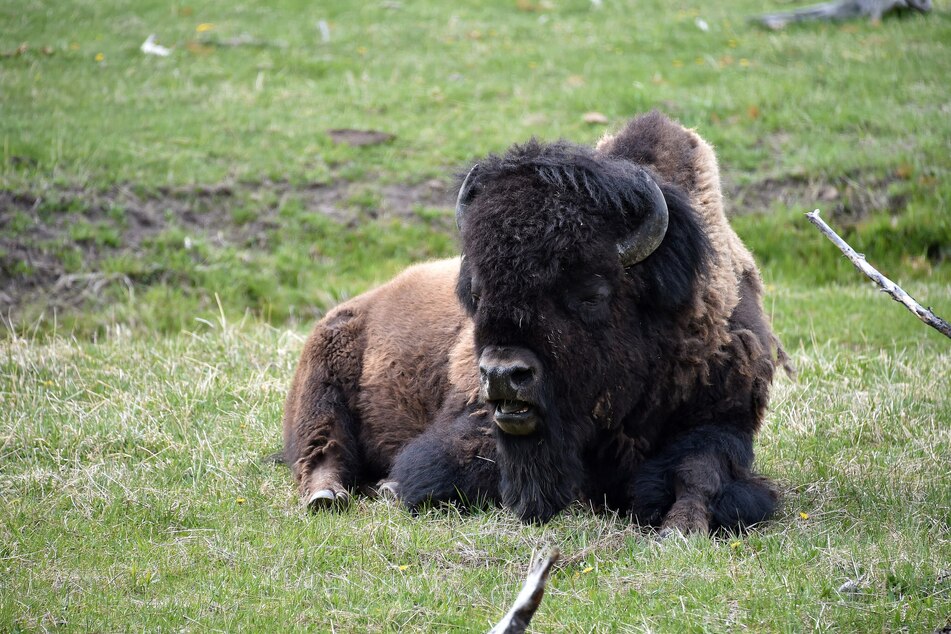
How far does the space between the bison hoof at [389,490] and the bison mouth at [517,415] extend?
3.57 ft

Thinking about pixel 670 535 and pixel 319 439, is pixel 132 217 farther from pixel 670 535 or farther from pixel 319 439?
pixel 670 535

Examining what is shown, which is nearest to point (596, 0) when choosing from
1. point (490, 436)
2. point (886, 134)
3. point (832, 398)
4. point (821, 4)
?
point (821, 4)

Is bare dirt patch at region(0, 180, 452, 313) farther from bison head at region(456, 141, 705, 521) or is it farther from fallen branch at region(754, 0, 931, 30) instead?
fallen branch at region(754, 0, 931, 30)

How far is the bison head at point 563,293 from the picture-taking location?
506 centimetres

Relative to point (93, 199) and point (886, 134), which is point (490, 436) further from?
point (886, 134)

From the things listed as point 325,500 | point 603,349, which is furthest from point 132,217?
point 603,349

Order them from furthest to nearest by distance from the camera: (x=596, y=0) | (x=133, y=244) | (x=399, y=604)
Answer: (x=596, y=0)
(x=133, y=244)
(x=399, y=604)

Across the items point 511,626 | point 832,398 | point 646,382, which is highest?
point 511,626

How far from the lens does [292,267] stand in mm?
12539

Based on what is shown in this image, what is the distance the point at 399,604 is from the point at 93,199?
9.89 metres

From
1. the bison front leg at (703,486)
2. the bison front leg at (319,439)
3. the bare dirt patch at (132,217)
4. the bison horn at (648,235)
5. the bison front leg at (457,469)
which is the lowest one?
the bare dirt patch at (132,217)

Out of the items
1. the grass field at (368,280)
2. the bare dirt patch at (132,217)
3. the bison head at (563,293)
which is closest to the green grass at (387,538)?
the grass field at (368,280)

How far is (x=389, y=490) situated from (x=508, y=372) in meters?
1.56

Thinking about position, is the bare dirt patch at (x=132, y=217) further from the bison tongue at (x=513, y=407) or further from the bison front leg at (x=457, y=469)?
the bison tongue at (x=513, y=407)
